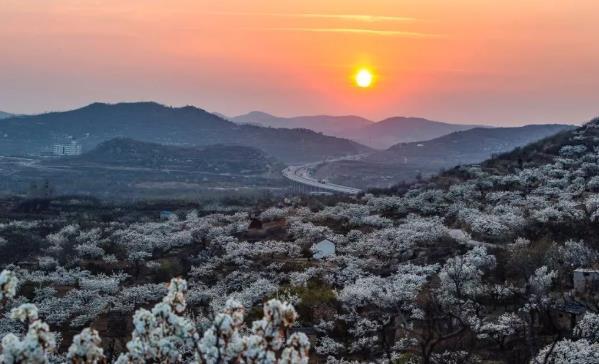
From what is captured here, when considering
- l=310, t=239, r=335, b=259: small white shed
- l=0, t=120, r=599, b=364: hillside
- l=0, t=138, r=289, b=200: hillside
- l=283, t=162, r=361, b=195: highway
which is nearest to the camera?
l=0, t=120, r=599, b=364: hillside

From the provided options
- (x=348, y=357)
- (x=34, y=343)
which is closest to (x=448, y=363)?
(x=348, y=357)

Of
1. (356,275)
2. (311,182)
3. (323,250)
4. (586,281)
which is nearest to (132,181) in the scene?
(311,182)

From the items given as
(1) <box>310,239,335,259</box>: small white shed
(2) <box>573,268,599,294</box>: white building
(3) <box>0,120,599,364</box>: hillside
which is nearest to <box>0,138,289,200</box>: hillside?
(3) <box>0,120,599,364</box>: hillside

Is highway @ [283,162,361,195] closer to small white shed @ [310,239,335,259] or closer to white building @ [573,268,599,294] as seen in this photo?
small white shed @ [310,239,335,259]

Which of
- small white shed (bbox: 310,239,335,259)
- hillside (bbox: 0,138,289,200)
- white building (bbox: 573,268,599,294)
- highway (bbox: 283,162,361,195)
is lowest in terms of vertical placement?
hillside (bbox: 0,138,289,200)

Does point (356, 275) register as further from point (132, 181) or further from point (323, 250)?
point (132, 181)

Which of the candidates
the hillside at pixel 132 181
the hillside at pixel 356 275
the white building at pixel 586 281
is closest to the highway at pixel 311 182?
the hillside at pixel 132 181

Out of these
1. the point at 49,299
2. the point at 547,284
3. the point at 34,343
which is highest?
the point at 34,343

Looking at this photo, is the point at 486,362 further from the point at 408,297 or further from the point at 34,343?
the point at 34,343
